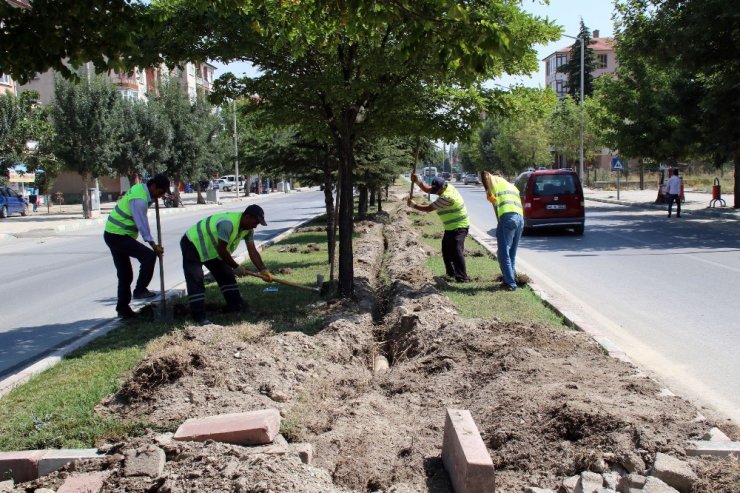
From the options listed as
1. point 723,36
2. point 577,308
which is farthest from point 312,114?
point 723,36

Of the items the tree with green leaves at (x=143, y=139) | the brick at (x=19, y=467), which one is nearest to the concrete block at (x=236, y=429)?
the brick at (x=19, y=467)

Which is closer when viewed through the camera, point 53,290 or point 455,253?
point 455,253

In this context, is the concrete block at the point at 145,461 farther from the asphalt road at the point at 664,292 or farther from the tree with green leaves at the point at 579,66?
the tree with green leaves at the point at 579,66

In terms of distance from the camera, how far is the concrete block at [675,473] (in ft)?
11.5

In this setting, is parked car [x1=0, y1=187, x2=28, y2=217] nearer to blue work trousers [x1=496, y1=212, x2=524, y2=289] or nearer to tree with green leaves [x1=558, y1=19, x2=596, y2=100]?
blue work trousers [x1=496, y1=212, x2=524, y2=289]

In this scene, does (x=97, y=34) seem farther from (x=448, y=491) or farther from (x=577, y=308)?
(x=577, y=308)

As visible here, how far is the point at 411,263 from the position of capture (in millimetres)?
11781

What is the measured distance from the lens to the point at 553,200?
60.8ft

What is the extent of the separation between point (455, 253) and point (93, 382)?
599 centimetres

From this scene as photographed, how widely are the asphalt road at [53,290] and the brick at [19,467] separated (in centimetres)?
265

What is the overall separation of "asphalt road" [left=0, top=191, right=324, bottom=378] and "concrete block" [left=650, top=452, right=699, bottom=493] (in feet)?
19.0

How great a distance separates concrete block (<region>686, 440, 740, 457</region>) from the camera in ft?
12.8

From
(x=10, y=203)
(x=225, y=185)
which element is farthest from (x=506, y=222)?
(x=225, y=185)

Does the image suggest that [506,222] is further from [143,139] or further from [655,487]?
[143,139]
